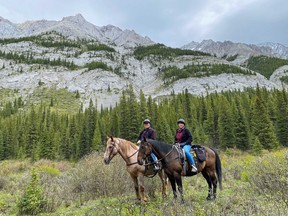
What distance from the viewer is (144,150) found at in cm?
834

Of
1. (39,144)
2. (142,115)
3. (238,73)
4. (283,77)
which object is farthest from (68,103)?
(283,77)

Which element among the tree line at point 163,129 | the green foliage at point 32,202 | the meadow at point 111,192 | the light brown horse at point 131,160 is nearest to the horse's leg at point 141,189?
the light brown horse at point 131,160

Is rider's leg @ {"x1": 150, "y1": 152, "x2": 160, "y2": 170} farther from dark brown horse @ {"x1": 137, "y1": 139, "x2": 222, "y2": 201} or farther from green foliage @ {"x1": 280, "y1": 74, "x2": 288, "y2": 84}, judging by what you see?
green foliage @ {"x1": 280, "y1": 74, "x2": 288, "y2": 84}

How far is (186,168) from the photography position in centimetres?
866

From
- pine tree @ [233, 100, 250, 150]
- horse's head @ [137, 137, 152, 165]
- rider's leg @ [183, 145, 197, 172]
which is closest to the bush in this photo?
rider's leg @ [183, 145, 197, 172]

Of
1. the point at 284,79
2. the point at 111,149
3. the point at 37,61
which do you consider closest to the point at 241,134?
the point at 111,149

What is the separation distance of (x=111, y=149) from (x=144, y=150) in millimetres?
1330

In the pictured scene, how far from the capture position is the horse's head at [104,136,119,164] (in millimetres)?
8586

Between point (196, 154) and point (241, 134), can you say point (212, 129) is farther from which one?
point (196, 154)

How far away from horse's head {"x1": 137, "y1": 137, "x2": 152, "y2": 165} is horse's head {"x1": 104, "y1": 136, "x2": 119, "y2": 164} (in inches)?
43.4

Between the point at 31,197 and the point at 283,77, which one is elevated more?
the point at 283,77

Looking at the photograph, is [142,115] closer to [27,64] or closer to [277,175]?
[277,175]

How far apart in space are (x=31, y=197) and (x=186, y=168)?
224 inches

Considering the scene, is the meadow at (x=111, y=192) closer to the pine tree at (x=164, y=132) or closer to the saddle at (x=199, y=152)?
the saddle at (x=199, y=152)
